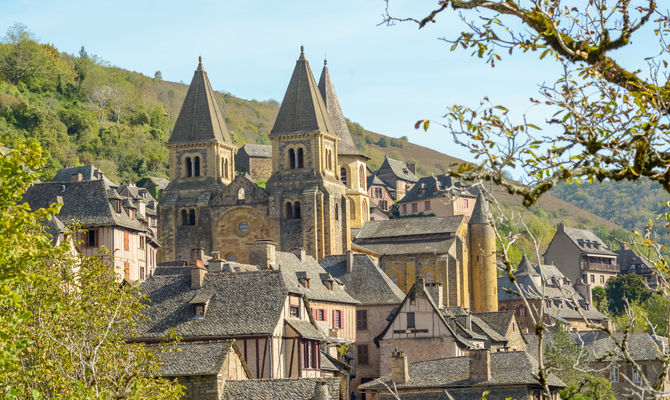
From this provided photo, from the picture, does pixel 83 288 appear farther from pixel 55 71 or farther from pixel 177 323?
pixel 55 71

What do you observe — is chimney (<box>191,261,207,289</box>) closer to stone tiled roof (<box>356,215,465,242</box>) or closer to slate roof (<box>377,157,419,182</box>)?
stone tiled roof (<box>356,215,465,242</box>)

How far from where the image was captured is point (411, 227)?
89.3 m

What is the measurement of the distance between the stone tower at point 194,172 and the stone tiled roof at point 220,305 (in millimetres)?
37142

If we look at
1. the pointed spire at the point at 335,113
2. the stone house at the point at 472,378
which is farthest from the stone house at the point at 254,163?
the stone house at the point at 472,378

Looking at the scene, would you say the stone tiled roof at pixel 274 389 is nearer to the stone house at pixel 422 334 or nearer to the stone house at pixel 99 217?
the stone house at pixel 422 334

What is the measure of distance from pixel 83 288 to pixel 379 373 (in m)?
34.8

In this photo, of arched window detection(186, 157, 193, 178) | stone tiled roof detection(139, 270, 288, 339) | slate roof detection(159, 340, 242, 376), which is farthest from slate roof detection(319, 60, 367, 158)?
slate roof detection(159, 340, 242, 376)

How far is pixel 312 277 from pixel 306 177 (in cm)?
2488

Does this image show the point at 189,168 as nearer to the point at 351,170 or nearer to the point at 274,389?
the point at 351,170

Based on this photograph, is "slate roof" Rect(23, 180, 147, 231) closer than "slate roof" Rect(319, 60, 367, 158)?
Yes

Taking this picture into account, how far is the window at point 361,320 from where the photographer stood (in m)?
65.4

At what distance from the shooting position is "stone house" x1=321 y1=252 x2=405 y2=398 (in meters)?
62.8

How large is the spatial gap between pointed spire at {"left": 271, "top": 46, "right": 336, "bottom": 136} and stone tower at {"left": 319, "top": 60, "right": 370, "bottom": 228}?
8.28m

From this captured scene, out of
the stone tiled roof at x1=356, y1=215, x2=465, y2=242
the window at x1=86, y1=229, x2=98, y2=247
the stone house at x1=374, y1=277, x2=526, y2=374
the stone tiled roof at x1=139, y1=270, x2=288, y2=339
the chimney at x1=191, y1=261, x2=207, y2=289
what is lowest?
the stone house at x1=374, y1=277, x2=526, y2=374
